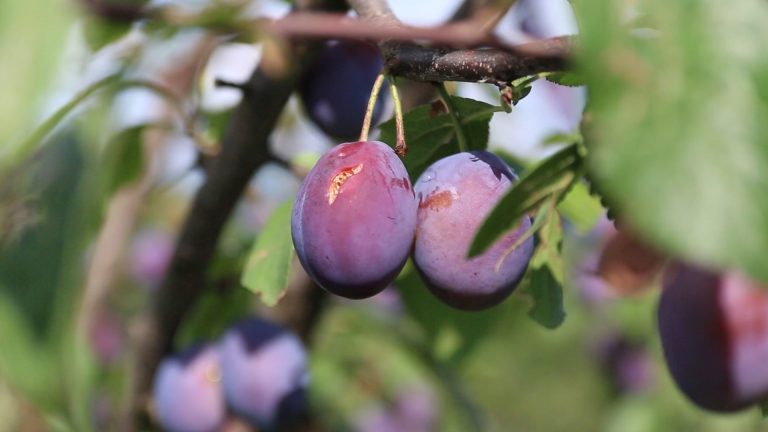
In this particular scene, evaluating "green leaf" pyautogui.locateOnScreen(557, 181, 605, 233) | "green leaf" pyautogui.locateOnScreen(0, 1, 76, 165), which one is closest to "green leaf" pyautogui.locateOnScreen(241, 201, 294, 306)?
"green leaf" pyautogui.locateOnScreen(557, 181, 605, 233)

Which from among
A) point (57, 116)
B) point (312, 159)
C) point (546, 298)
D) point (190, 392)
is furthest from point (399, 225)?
point (190, 392)

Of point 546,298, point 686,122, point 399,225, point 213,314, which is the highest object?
point 686,122

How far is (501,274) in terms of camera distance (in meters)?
0.47

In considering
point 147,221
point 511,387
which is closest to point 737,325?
point 147,221

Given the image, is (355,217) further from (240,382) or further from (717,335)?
(240,382)

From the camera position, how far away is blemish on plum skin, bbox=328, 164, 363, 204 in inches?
17.3

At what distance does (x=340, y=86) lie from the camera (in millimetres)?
749

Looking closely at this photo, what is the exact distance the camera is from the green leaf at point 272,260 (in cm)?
58

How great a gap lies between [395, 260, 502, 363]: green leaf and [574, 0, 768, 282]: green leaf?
0.57 m

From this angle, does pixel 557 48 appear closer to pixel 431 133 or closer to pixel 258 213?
pixel 431 133

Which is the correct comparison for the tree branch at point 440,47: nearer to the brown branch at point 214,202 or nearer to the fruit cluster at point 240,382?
the brown branch at point 214,202

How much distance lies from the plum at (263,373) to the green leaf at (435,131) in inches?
15.5

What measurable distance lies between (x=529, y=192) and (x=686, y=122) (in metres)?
0.16

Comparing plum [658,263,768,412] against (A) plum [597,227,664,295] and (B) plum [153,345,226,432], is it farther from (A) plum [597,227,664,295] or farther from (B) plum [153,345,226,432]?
(B) plum [153,345,226,432]
